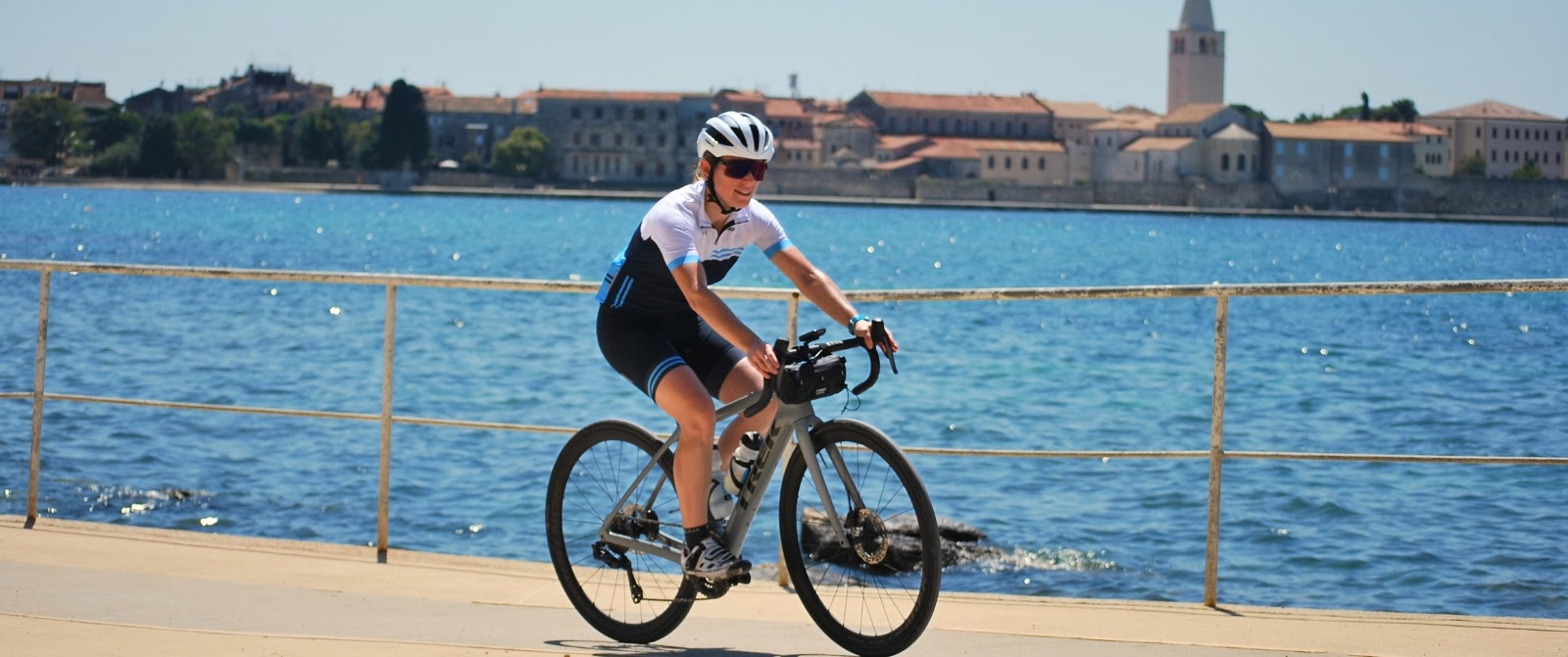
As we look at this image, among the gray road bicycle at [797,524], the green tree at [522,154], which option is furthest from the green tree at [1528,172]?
the gray road bicycle at [797,524]

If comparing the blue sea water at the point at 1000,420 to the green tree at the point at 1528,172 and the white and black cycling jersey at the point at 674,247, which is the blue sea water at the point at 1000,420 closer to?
the white and black cycling jersey at the point at 674,247

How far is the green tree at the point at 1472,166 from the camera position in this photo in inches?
5517

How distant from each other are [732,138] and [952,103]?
6027 inches

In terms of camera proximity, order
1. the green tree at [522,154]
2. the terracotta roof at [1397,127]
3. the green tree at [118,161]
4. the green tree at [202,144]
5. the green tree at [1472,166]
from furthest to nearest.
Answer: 1. the green tree at [118,161]
2. the green tree at [522,154]
3. the green tree at [202,144]
4. the green tree at [1472,166]
5. the terracotta roof at [1397,127]

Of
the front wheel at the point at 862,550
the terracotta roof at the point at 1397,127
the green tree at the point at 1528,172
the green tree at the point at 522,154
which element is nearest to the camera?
the front wheel at the point at 862,550

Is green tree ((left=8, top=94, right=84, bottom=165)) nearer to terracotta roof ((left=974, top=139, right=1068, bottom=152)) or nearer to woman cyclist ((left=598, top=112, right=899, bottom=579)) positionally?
terracotta roof ((left=974, top=139, right=1068, bottom=152))

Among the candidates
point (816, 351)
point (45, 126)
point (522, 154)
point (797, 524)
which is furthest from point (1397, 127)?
point (816, 351)

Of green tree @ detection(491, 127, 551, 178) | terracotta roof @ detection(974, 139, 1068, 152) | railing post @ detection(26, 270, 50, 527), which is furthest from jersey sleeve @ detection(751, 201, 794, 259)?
green tree @ detection(491, 127, 551, 178)

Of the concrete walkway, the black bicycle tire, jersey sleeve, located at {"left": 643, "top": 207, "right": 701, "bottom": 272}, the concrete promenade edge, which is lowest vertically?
the concrete walkway

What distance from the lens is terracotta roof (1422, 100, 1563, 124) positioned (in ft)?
487

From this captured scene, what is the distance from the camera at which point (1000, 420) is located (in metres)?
21.5

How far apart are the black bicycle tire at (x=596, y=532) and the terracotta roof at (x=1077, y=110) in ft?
503

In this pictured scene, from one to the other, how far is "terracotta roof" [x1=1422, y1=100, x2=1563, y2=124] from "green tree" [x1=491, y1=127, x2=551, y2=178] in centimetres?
7920

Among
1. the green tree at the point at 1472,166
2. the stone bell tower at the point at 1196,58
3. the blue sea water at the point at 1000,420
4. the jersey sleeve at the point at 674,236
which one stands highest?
the stone bell tower at the point at 1196,58
